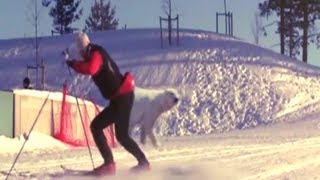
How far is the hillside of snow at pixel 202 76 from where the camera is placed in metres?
30.1

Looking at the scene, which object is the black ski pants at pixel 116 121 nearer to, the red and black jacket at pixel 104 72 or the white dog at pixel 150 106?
the red and black jacket at pixel 104 72

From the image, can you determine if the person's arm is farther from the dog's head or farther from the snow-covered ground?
the dog's head

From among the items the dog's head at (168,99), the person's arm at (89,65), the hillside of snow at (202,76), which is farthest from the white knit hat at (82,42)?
the hillside of snow at (202,76)

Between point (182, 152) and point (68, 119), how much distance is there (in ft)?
23.0

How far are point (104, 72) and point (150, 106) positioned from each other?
9383 mm

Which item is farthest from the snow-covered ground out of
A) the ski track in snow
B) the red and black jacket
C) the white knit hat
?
the white knit hat

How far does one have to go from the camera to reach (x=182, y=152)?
43.7 ft

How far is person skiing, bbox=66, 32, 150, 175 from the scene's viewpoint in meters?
8.56

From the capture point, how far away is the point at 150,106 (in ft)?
59.2

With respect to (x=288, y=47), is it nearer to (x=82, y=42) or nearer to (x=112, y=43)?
(x=112, y=43)

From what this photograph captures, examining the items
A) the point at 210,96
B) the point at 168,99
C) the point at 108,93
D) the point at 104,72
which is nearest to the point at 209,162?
the point at 108,93

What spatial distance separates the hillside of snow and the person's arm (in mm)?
18863

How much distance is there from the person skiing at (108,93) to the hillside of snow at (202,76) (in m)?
18.3

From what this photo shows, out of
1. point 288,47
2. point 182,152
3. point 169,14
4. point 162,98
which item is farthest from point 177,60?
point 182,152
